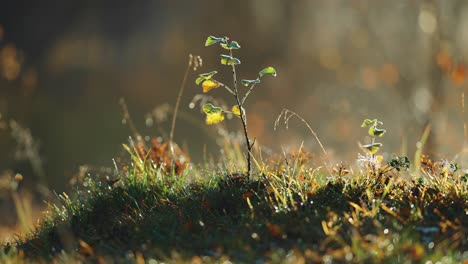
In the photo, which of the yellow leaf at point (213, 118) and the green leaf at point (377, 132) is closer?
the green leaf at point (377, 132)

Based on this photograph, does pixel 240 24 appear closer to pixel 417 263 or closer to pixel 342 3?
pixel 342 3

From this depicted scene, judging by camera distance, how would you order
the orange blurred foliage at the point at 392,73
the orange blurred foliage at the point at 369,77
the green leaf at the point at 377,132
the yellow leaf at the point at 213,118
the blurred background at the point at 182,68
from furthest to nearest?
1. the orange blurred foliage at the point at 369,77
2. the blurred background at the point at 182,68
3. the orange blurred foliage at the point at 392,73
4. the yellow leaf at the point at 213,118
5. the green leaf at the point at 377,132

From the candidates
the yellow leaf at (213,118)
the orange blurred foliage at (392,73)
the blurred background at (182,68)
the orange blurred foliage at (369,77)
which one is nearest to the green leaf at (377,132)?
the yellow leaf at (213,118)

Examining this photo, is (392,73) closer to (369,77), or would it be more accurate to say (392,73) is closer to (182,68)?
(369,77)

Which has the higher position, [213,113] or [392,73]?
[392,73]

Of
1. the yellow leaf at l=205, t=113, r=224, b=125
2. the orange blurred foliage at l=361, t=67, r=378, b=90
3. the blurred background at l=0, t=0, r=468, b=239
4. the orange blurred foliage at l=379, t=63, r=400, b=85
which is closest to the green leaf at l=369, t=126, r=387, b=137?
the yellow leaf at l=205, t=113, r=224, b=125

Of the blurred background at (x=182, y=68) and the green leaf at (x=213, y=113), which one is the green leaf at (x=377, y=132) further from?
the blurred background at (x=182, y=68)

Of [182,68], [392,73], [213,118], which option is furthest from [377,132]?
[182,68]

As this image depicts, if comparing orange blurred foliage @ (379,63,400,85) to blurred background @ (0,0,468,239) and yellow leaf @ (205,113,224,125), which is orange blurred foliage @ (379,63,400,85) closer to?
blurred background @ (0,0,468,239)
